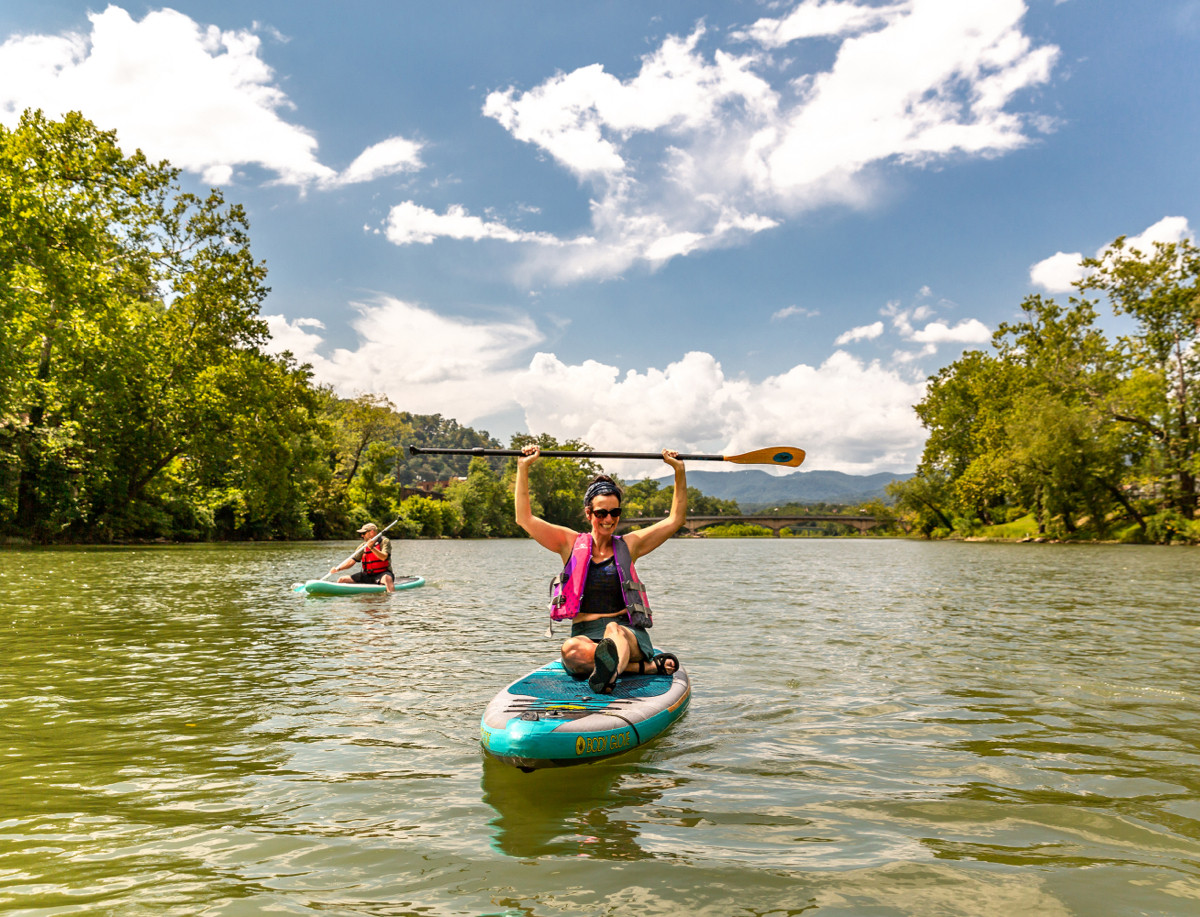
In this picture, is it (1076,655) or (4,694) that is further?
(1076,655)

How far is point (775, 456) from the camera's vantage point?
9.33 metres

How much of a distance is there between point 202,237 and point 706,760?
39322 mm

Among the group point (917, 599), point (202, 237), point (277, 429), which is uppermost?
point (202, 237)

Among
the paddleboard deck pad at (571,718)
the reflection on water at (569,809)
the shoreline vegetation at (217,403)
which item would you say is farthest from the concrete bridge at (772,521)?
the reflection on water at (569,809)

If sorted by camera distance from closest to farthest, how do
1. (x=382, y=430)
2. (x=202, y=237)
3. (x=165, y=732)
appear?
(x=165, y=732) → (x=202, y=237) → (x=382, y=430)

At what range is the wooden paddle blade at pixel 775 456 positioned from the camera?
8906 millimetres

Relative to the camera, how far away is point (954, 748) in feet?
18.9

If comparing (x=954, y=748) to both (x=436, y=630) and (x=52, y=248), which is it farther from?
(x=52, y=248)

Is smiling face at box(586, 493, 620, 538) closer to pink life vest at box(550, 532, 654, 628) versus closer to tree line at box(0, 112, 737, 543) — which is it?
pink life vest at box(550, 532, 654, 628)

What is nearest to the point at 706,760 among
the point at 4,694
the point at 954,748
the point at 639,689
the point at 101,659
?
the point at 639,689

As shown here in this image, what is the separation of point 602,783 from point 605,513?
6.98ft

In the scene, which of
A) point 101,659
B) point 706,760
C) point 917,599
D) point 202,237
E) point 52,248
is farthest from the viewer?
point 202,237

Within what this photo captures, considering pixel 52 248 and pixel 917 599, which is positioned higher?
pixel 52 248

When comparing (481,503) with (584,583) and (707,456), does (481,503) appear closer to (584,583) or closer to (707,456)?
(707,456)
